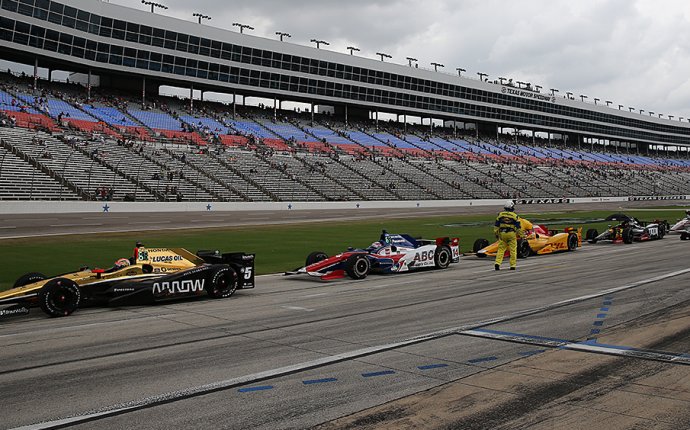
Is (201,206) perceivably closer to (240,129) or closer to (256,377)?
(240,129)

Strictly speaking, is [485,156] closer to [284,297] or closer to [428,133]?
[428,133]

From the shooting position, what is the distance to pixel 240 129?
62875mm

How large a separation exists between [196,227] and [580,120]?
3980 inches

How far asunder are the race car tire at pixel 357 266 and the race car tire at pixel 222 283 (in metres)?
3.14

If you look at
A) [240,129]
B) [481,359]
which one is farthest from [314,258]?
[240,129]

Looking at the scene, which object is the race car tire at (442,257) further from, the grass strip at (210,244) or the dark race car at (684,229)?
the dark race car at (684,229)

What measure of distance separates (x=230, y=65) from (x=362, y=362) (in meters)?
61.7

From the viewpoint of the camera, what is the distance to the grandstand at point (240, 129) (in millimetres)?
42781

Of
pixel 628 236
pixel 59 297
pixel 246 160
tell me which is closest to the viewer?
pixel 59 297

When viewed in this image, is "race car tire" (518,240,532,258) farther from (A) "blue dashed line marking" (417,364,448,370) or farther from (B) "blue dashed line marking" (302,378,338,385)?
(B) "blue dashed line marking" (302,378,338,385)

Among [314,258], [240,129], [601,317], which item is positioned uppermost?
[240,129]

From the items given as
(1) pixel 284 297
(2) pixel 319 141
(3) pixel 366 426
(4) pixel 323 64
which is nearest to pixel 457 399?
(3) pixel 366 426

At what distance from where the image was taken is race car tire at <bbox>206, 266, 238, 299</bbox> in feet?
36.8

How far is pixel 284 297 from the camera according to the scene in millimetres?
11203
